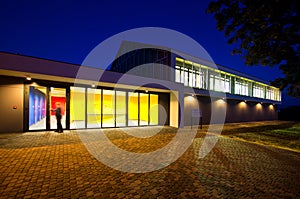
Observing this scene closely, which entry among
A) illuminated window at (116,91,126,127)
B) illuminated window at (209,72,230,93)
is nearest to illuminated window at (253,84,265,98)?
illuminated window at (209,72,230,93)

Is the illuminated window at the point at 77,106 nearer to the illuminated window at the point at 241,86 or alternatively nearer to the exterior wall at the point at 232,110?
the exterior wall at the point at 232,110

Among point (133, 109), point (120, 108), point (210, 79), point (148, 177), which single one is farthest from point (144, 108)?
point (148, 177)

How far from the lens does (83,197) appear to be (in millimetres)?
3012

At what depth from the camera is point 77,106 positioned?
10641 millimetres

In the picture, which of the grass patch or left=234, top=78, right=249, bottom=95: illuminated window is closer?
the grass patch

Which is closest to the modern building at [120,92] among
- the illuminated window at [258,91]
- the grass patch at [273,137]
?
the illuminated window at [258,91]

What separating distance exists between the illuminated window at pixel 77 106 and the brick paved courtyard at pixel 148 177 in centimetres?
456

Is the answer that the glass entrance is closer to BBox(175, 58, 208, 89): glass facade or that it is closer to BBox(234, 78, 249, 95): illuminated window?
BBox(175, 58, 208, 89): glass facade

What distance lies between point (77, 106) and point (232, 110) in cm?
1658

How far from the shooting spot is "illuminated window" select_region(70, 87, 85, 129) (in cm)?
1019

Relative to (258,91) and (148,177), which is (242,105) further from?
(148,177)

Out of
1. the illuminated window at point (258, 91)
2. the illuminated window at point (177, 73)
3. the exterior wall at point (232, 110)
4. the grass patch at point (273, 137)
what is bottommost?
the grass patch at point (273, 137)

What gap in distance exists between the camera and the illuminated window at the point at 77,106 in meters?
10.2

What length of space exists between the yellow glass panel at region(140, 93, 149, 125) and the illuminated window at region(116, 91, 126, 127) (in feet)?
5.69
